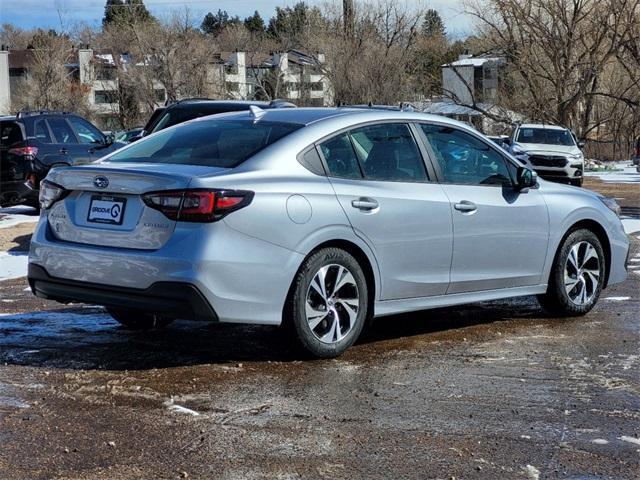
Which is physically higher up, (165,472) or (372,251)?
(372,251)

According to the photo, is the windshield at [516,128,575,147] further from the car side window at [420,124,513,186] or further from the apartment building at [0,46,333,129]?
the apartment building at [0,46,333,129]

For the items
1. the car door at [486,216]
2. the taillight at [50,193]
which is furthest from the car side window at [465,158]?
the taillight at [50,193]

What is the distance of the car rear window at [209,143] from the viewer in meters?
6.15

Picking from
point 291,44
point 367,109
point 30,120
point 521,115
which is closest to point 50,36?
point 291,44

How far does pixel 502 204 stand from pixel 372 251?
1.37 m

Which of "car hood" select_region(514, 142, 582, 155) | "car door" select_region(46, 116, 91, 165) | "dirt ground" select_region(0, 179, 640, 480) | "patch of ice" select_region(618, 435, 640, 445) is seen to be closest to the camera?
"dirt ground" select_region(0, 179, 640, 480)

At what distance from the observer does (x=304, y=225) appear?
19.2 feet

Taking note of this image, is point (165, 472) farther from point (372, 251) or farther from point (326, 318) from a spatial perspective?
point (372, 251)

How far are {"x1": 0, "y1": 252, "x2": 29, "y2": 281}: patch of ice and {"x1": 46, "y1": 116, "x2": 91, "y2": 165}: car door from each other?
4.89 meters

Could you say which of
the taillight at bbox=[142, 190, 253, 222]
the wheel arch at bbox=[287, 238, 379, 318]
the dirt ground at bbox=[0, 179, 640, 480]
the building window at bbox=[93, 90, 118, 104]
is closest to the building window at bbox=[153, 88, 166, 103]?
the building window at bbox=[93, 90, 118, 104]

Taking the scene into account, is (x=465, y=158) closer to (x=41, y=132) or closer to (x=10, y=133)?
(x=41, y=132)

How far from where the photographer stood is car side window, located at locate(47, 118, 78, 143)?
53.6 ft

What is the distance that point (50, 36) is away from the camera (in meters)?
64.9

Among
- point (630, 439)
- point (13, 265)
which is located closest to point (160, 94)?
point (13, 265)
